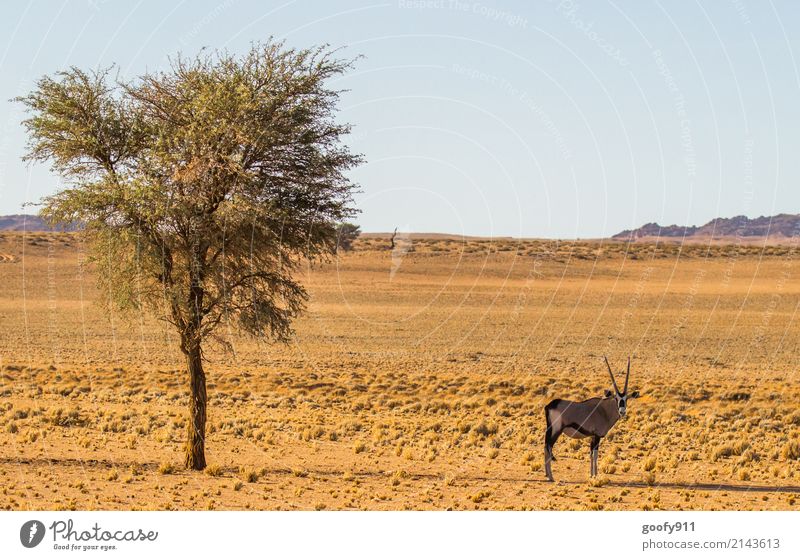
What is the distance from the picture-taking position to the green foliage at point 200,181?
20.0 metres

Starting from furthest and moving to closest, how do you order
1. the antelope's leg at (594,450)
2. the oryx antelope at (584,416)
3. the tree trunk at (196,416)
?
the tree trunk at (196,416) < the antelope's leg at (594,450) < the oryx antelope at (584,416)

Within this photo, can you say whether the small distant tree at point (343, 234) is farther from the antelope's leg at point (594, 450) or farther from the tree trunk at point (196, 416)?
the antelope's leg at point (594, 450)

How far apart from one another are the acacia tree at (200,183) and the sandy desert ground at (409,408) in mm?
2466

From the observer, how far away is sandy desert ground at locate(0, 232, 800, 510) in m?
19.6

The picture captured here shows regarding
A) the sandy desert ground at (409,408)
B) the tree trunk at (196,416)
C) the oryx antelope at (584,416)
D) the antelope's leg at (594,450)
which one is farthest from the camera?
the tree trunk at (196,416)

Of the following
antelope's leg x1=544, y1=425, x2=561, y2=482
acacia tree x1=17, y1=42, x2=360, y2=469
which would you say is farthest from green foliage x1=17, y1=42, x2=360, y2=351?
antelope's leg x1=544, y1=425, x2=561, y2=482

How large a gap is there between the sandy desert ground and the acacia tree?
8.09ft

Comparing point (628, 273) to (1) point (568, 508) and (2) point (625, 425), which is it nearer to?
(2) point (625, 425)

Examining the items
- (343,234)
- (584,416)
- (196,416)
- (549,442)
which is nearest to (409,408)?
(343,234)

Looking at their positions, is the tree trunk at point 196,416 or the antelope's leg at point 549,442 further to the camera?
the tree trunk at point 196,416

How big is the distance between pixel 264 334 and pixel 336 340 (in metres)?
45.5

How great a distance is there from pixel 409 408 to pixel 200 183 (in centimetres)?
1674

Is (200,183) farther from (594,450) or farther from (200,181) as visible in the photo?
(594,450)

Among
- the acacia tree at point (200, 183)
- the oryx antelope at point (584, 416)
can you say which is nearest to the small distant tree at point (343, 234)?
the acacia tree at point (200, 183)
